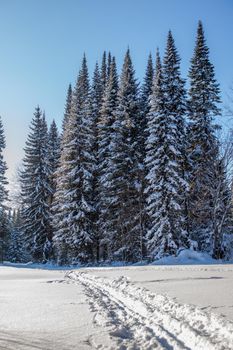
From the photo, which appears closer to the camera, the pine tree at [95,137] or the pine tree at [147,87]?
the pine tree at [95,137]

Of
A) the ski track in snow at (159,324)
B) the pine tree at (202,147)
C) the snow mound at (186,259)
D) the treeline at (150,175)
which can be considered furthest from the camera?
the pine tree at (202,147)

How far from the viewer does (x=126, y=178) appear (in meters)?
30.7

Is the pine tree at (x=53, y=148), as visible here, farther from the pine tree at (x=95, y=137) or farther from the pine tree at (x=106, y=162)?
the pine tree at (x=106, y=162)

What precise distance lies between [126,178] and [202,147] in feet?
21.7

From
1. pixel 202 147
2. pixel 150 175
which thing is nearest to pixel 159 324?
pixel 150 175

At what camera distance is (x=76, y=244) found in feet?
98.7

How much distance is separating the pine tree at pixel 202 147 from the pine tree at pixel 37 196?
15754 millimetres

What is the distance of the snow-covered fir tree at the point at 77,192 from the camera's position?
3052 centimetres

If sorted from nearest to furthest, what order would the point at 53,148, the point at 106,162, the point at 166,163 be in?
the point at 166,163, the point at 106,162, the point at 53,148

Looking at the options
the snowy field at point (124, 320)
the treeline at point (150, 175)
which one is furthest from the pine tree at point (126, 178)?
the snowy field at point (124, 320)

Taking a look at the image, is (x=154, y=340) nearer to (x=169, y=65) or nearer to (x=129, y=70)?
(x=169, y=65)

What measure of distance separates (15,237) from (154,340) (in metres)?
52.0

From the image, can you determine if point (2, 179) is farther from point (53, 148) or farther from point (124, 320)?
point (124, 320)

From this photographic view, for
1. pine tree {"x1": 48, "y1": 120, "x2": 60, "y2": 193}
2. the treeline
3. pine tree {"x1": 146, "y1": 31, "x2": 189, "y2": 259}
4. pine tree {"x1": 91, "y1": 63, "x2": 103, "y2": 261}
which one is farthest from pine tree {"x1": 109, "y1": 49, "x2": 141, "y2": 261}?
pine tree {"x1": 48, "y1": 120, "x2": 60, "y2": 193}
